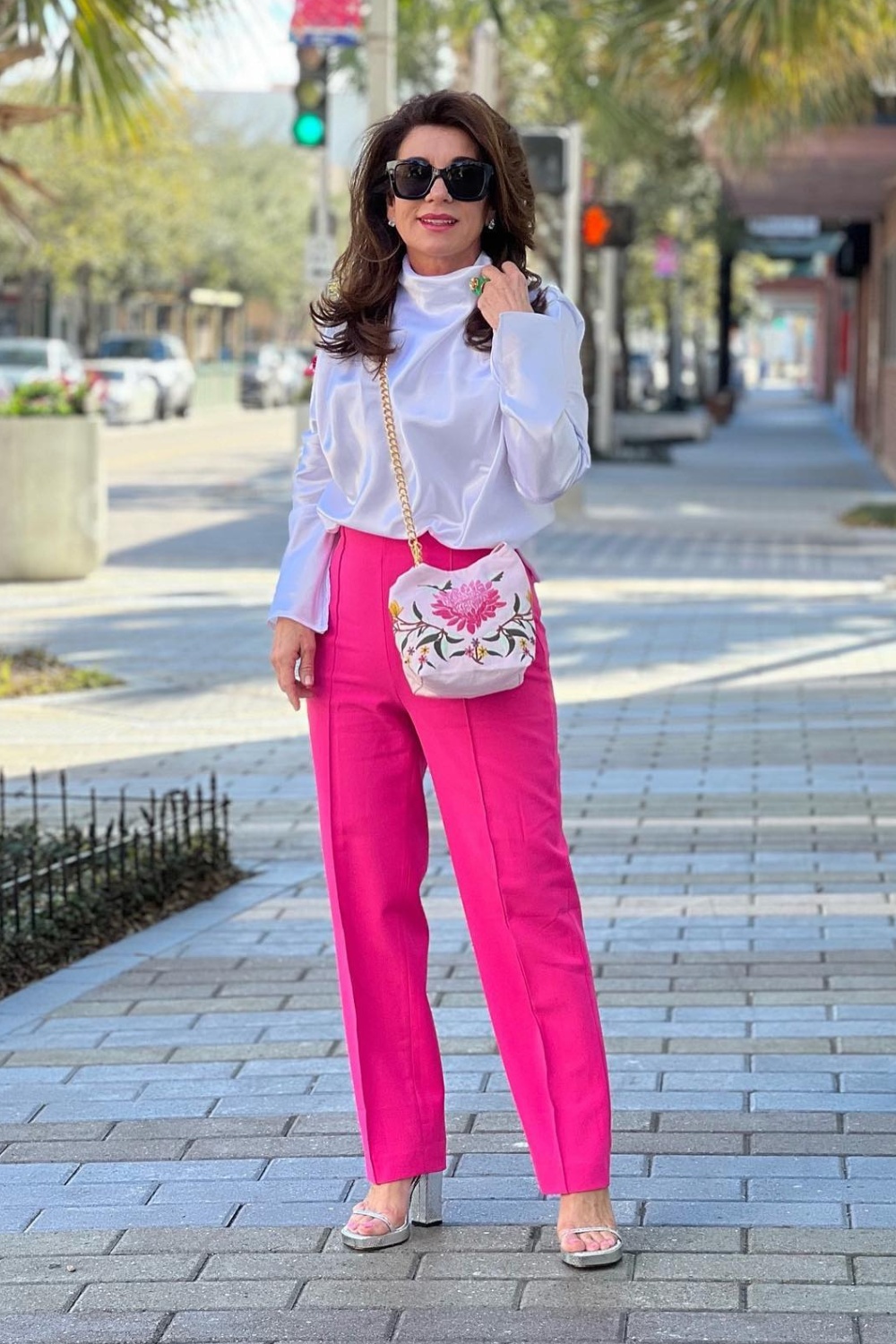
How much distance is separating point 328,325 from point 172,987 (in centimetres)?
231

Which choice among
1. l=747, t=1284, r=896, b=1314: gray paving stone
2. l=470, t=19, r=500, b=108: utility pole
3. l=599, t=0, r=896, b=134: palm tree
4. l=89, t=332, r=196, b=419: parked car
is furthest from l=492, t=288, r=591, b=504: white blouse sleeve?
l=89, t=332, r=196, b=419: parked car

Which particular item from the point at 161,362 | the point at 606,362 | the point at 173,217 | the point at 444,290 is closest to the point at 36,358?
the point at 161,362

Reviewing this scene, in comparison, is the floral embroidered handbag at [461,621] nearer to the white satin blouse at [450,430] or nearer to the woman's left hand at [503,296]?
the white satin blouse at [450,430]

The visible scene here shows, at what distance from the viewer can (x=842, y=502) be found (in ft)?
76.0

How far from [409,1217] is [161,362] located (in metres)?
43.0

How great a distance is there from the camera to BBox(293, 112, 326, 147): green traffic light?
15.8 m

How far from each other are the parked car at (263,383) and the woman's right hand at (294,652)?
5110 centimetres

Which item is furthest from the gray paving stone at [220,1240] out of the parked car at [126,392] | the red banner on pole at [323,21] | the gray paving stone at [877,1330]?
the parked car at [126,392]

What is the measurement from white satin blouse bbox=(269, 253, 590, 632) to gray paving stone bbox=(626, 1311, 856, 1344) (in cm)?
114

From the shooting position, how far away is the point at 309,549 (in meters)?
3.54

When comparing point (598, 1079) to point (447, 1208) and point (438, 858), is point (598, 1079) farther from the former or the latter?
point (438, 858)

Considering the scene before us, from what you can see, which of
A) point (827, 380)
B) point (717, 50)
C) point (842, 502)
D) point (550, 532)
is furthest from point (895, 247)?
point (827, 380)

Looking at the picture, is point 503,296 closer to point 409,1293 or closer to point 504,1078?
point 409,1293

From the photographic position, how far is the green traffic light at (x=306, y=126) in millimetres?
15844
